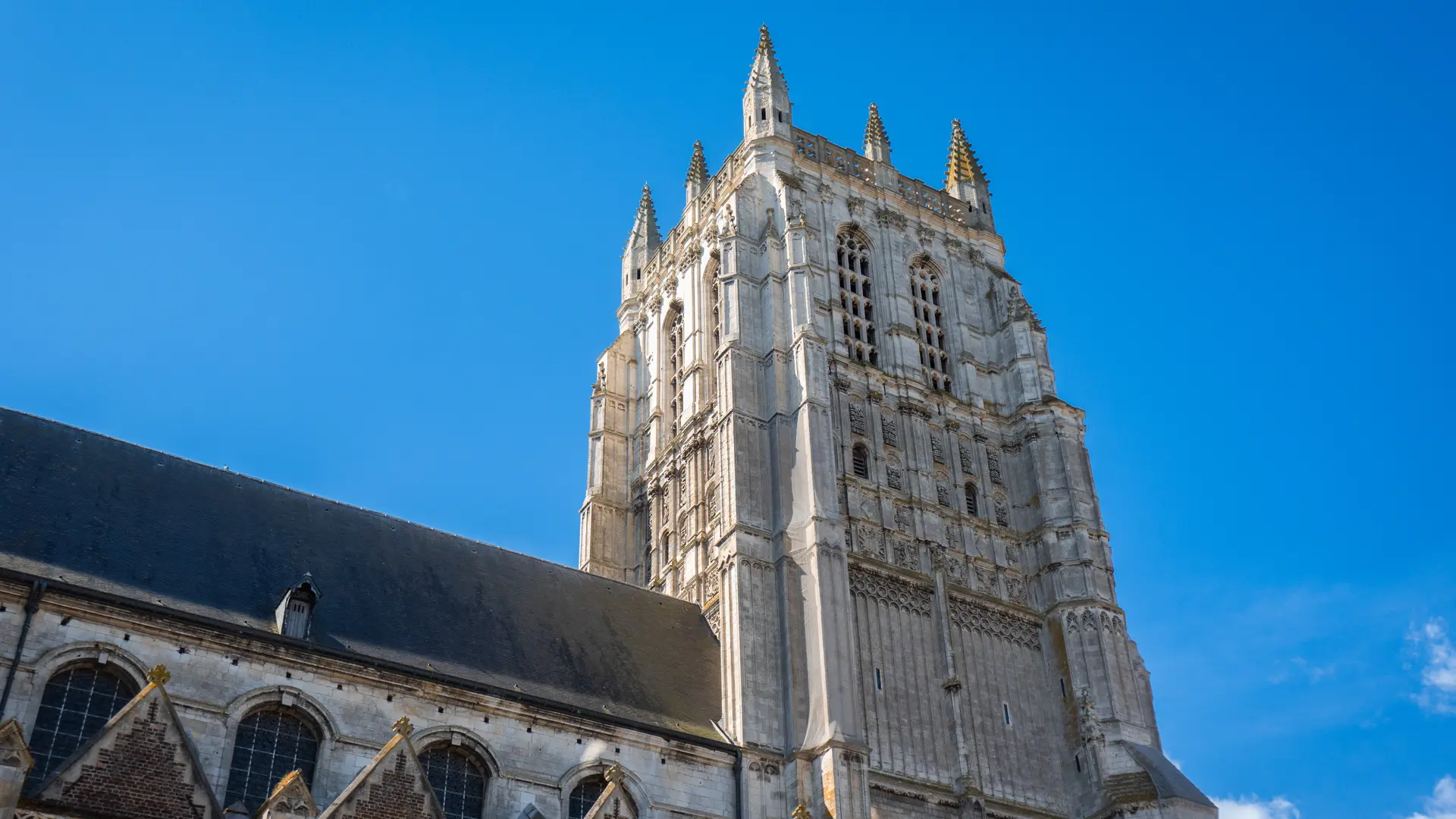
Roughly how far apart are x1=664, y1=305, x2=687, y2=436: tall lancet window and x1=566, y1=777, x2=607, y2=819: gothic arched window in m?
13.7

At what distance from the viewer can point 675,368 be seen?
4228 cm

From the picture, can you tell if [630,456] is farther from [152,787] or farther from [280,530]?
[152,787]

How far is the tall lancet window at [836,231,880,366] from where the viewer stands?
128 feet

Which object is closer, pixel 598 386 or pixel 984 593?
pixel 984 593

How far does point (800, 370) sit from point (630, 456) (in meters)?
8.44

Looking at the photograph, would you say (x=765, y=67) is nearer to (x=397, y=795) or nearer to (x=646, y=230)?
(x=646, y=230)

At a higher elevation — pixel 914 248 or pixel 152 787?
pixel 914 248

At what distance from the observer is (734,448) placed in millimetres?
34000

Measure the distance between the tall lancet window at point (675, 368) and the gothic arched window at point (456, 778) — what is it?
48.2 feet

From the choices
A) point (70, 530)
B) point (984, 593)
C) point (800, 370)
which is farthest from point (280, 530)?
point (984, 593)

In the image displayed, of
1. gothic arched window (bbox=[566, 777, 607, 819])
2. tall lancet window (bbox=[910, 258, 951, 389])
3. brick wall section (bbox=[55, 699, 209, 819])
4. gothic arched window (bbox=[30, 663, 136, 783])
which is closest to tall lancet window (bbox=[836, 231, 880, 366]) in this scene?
tall lancet window (bbox=[910, 258, 951, 389])

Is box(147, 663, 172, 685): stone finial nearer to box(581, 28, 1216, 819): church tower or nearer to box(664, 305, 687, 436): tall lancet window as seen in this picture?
box(581, 28, 1216, 819): church tower

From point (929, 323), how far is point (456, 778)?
810 inches

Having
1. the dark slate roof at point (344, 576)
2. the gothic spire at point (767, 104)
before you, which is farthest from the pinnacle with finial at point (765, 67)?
the dark slate roof at point (344, 576)
